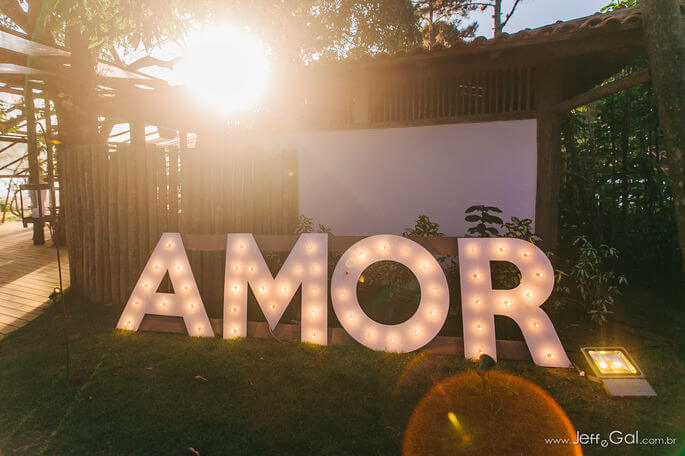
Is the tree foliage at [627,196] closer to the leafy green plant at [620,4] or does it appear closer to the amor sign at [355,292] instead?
the leafy green plant at [620,4]

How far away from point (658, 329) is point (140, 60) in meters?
15.7

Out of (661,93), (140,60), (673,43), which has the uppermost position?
(140,60)

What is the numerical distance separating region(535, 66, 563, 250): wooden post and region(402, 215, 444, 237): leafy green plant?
63.8 inches

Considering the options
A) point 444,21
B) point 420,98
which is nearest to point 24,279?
point 420,98

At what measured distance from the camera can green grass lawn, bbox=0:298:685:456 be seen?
2.63 meters

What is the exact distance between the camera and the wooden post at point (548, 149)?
17.9ft

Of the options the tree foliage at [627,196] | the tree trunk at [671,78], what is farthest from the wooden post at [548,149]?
the tree trunk at [671,78]

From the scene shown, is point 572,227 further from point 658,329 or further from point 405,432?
point 405,432

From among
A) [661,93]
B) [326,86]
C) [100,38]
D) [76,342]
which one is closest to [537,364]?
[661,93]

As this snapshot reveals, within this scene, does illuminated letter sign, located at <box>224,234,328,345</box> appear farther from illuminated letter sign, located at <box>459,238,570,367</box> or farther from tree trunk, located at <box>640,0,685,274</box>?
tree trunk, located at <box>640,0,685,274</box>

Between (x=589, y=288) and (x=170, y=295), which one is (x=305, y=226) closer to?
(x=170, y=295)

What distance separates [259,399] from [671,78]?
4.87 meters

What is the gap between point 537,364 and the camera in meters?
3.54

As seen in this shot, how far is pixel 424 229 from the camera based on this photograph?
5.55 metres
